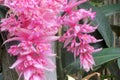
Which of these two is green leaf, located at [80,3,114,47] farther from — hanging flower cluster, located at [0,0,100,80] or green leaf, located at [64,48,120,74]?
hanging flower cluster, located at [0,0,100,80]

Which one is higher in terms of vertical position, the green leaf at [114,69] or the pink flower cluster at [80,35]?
the pink flower cluster at [80,35]

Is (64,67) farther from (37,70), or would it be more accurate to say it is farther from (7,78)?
(37,70)

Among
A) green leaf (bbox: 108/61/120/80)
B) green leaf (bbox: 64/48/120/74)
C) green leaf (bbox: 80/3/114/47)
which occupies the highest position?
green leaf (bbox: 80/3/114/47)

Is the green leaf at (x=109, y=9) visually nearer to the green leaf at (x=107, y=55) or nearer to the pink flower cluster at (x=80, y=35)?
the green leaf at (x=107, y=55)

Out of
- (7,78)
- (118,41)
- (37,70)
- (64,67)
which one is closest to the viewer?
(37,70)

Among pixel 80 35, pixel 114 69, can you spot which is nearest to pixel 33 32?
pixel 80 35

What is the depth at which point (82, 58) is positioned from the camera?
Result: 55cm

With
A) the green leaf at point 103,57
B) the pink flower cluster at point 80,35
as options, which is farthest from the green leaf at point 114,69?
the pink flower cluster at point 80,35

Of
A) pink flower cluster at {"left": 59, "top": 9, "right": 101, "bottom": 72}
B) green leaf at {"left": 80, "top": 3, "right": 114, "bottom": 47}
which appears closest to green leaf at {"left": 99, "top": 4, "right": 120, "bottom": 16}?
green leaf at {"left": 80, "top": 3, "right": 114, "bottom": 47}

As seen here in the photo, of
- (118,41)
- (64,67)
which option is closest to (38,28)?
(64,67)


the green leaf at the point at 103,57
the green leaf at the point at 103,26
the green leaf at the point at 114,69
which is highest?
the green leaf at the point at 103,26

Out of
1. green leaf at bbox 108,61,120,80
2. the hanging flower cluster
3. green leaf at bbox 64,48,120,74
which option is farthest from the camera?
green leaf at bbox 108,61,120,80

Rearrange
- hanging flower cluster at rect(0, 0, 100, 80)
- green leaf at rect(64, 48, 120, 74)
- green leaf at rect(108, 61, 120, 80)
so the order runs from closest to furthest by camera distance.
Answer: hanging flower cluster at rect(0, 0, 100, 80), green leaf at rect(64, 48, 120, 74), green leaf at rect(108, 61, 120, 80)

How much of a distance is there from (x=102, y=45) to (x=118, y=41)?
1091mm
